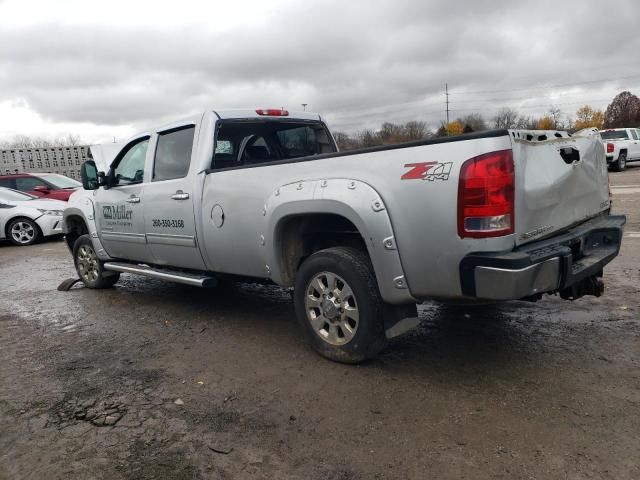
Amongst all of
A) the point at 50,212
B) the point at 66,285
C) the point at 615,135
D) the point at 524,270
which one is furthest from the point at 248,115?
the point at 615,135

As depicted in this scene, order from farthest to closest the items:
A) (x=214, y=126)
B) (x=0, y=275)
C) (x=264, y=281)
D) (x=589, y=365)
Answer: (x=0, y=275), (x=214, y=126), (x=264, y=281), (x=589, y=365)

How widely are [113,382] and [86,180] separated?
9.91 ft

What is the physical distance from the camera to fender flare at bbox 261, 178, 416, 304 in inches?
119

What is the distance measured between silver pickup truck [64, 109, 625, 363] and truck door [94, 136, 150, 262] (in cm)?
6

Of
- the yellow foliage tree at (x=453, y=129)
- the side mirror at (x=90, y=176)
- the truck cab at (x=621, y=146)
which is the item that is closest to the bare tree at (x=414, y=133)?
the yellow foliage tree at (x=453, y=129)

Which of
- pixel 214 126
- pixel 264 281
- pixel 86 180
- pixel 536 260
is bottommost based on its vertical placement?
pixel 264 281

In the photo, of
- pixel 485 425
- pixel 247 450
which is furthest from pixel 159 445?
pixel 485 425

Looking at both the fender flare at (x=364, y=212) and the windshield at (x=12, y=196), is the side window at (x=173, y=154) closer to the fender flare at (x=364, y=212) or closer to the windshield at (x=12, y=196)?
the fender flare at (x=364, y=212)

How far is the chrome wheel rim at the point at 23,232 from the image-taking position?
1148 cm

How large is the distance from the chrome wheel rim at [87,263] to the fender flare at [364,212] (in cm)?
390

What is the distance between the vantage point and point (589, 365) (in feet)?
10.9

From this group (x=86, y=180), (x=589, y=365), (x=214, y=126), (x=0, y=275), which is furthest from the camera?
(x=0, y=275)

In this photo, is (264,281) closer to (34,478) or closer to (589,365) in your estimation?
(34,478)

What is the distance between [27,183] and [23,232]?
3.25m
